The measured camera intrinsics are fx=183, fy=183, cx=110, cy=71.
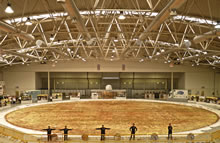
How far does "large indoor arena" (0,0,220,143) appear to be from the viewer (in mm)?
14188

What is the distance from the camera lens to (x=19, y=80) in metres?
41.8

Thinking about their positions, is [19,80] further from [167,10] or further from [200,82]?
[200,82]

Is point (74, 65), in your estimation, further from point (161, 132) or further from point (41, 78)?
point (161, 132)

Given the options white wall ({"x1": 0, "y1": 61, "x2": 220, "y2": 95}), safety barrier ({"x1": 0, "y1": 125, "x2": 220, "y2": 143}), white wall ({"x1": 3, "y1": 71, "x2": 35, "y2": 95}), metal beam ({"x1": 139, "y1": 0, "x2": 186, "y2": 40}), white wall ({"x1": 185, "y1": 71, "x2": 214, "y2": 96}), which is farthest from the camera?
white wall ({"x1": 185, "y1": 71, "x2": 214, "y2": 96})

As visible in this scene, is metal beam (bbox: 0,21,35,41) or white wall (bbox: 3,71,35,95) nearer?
metal beam (bbox: 0,21,35,41)

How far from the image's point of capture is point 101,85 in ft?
157

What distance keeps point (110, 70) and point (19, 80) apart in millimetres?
20871

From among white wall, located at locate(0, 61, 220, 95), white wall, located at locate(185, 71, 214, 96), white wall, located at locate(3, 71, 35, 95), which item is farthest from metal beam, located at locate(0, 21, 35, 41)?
white wall, located at locate(185, 71, 214, 96)

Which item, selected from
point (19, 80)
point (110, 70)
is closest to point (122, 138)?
point (110, 70)

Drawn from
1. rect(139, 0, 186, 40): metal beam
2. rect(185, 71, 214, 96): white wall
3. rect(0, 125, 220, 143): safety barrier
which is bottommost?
rect(0, 125, 220, 143): safety barrier

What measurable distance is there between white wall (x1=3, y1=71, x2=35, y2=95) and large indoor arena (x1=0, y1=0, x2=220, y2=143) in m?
0.21

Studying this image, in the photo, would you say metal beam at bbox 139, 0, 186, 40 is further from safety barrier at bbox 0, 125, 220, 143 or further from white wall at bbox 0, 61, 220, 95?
white wall at bbox 0, 61, 220, 95

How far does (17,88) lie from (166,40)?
3362cm

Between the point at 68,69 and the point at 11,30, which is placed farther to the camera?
the point at 68,69
